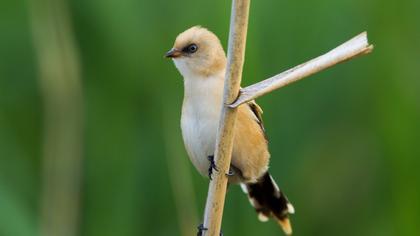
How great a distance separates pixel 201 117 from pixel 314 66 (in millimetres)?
777

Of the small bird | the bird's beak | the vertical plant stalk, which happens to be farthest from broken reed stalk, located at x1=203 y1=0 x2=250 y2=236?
the vertical plant stalk

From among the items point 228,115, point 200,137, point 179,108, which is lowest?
point 228,115

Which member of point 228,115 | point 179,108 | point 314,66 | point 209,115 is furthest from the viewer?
point 179,108

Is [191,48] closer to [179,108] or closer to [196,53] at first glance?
[196,53]

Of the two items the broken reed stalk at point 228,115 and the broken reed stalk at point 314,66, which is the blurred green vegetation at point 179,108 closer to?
the broken reed stalk at point 228,115

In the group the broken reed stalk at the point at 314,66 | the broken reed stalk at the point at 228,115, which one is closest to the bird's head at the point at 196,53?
the broken reed stalk at the point at 228,115

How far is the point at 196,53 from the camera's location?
Result: 222 cm

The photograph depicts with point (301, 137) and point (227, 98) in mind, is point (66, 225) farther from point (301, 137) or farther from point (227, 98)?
point (227, 98)

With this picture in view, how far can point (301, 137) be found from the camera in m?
2.41

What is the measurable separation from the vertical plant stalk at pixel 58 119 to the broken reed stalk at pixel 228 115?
0.70 metres

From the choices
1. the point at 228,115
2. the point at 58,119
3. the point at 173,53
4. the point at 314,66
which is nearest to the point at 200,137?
the point at 173,53

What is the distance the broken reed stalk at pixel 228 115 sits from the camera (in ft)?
4.71

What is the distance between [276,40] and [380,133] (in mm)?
430

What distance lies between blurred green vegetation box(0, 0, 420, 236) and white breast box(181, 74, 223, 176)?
A: 0.43 ft
